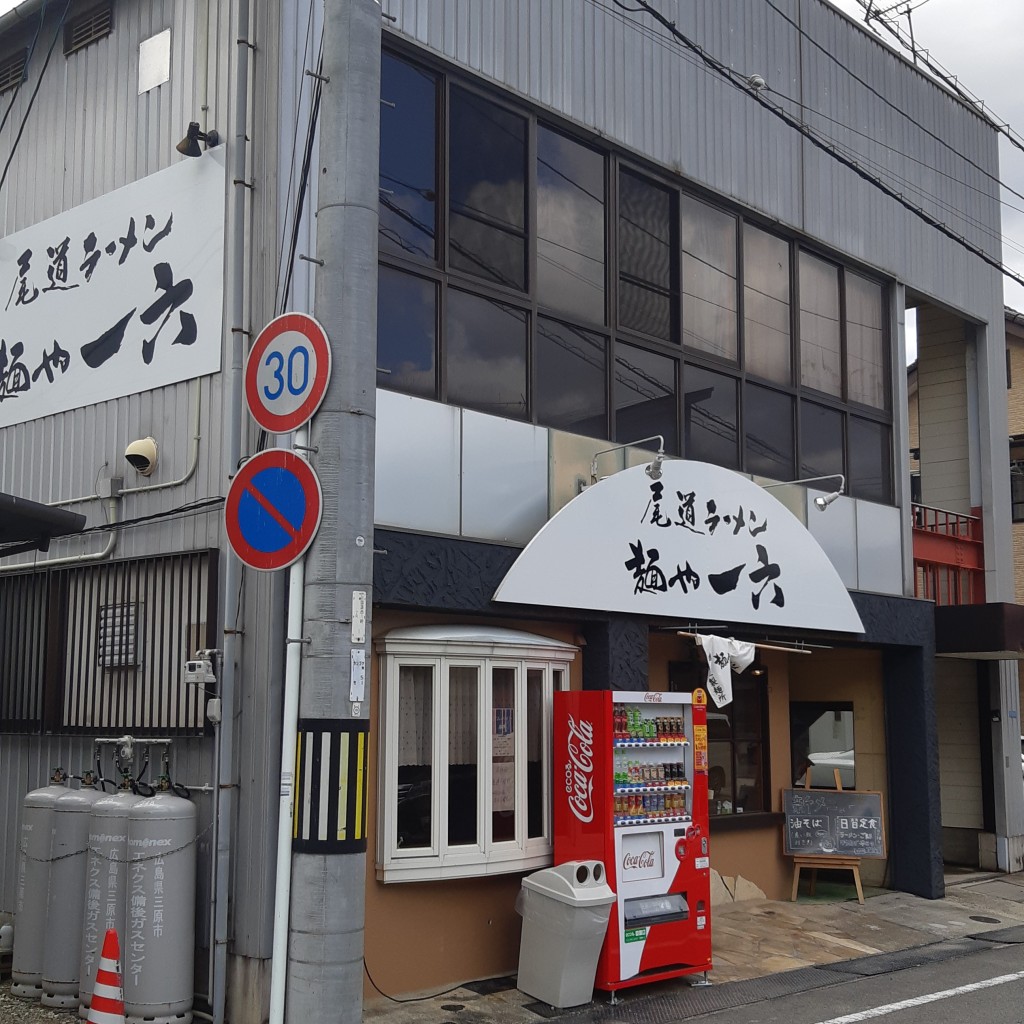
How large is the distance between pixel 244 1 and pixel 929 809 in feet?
37.3

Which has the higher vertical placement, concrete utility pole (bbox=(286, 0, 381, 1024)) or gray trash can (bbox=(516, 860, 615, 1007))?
concrete utility pole (bbox=(286, 0, 381, 1024))

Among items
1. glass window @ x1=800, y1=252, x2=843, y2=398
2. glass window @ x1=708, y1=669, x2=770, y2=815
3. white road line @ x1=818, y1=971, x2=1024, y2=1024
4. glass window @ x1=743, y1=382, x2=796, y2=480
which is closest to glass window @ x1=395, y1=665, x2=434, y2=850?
white road line @ x1=818, y1=971, x2=1024, y2=1024

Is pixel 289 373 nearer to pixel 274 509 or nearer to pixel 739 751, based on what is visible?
pixel 274 509

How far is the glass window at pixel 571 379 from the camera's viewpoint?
36.1 feet

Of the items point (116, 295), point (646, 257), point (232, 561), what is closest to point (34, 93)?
point (116, 295)

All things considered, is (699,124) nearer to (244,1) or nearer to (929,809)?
(244,1)

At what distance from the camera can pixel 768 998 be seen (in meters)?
9.63

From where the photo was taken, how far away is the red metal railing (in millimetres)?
16500

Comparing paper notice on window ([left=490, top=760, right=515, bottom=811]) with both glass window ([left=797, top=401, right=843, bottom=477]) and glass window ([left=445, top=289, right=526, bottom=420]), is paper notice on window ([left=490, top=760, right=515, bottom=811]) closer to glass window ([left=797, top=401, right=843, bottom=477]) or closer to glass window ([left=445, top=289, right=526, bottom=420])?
glass window ([left=445, top=289, right=526, bottom=420])

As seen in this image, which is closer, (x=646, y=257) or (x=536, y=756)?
(x=536, y=756)

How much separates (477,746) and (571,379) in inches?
137

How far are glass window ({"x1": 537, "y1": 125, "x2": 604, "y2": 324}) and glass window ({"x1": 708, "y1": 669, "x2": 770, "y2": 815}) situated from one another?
197 inches

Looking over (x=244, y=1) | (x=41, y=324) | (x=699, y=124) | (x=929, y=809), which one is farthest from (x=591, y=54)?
(x=929, y=809)

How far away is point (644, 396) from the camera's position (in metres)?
12.0
